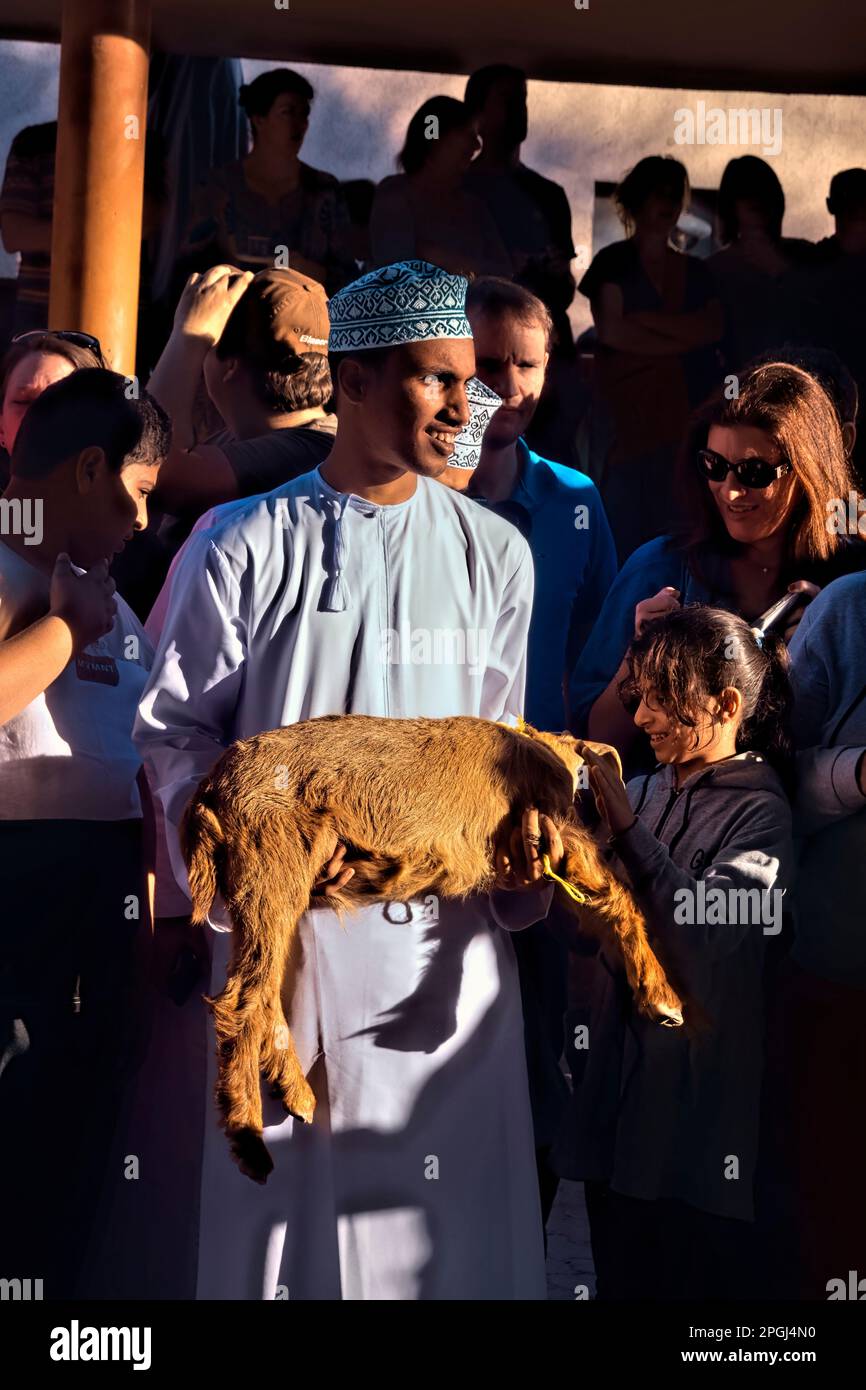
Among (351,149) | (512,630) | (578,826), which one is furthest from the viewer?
(351,149)

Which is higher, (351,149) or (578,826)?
(351,149)

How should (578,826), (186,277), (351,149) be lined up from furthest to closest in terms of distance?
(351,149) → (186,277) → (578,826)

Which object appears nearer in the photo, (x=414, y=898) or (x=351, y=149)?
(x=414, y=898)

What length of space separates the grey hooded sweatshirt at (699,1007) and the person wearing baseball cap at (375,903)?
194 millimetres

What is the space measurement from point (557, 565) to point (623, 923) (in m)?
0.87

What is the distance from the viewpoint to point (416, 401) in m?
2.87

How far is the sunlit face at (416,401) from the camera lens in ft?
9.40

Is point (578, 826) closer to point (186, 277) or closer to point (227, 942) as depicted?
point (227, 942)

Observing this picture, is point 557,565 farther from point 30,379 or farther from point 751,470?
point 30,379

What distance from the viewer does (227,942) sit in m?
2.84

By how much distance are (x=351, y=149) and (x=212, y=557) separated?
156 centimetres

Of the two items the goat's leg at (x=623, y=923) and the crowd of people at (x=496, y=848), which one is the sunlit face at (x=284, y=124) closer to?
the crowd of people at (x=496, y=848)

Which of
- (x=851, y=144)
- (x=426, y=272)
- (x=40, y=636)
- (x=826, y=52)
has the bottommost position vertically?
(x=40, y=636)

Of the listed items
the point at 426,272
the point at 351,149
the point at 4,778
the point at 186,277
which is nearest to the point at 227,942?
the point at 4,778
